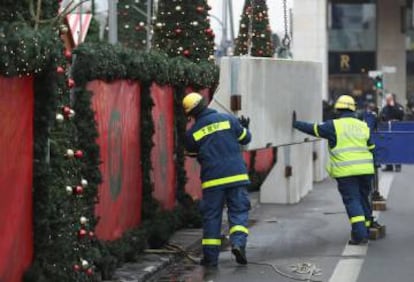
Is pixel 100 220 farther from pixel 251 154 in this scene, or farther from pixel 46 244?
pixel 251 154

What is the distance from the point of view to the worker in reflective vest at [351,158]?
389 inches

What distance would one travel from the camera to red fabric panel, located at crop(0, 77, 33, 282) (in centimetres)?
603

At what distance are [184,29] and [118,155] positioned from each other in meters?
3.71

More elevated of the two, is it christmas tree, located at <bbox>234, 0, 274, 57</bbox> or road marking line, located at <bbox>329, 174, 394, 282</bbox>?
christmas tree, located at <bbox>234, 0, 274, 57</bbox>

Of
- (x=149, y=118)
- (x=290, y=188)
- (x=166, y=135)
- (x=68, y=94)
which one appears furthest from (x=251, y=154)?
(x=68, y=94)

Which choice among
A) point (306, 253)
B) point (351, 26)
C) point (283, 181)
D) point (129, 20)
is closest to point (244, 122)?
point (306, 253)

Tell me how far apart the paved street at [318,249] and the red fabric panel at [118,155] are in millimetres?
905

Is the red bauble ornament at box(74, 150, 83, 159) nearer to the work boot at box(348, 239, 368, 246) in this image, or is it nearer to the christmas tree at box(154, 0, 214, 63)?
the work boot at box(348, 239, 368, 246)

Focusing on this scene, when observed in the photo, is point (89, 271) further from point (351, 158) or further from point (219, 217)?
point (351, 158)

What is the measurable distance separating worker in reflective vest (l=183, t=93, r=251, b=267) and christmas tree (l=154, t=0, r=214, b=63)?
11.0 feet

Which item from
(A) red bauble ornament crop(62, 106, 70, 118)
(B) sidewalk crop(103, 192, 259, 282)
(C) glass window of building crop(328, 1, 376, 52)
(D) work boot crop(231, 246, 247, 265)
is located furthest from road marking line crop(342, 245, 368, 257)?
(C) glass window of building crop(328, 1, 376, 52)

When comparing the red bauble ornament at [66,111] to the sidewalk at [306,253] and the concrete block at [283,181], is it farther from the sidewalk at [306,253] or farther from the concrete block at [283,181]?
the concrete block at [283,181]

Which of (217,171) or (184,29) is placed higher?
(184,29)

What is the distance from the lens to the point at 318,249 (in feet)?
32.3
